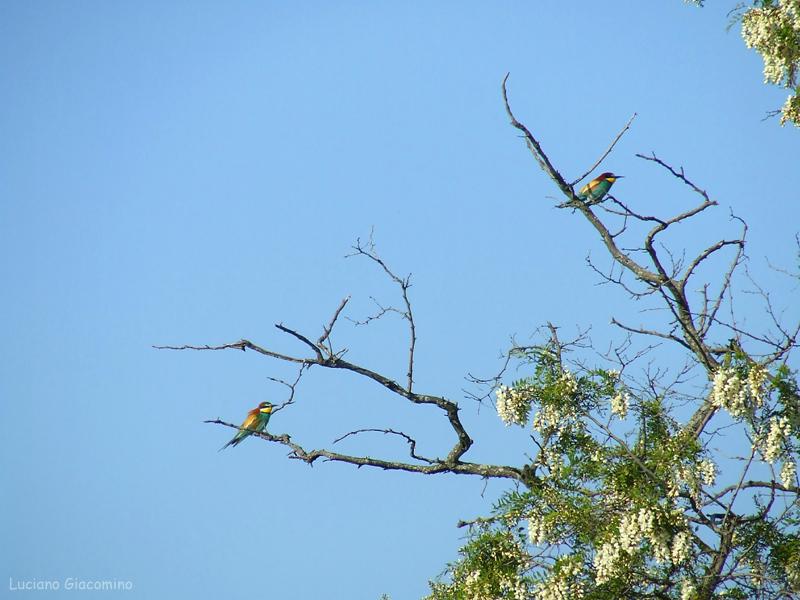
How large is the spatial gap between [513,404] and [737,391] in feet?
6.52

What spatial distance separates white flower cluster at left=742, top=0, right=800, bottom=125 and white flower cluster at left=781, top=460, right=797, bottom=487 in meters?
3.30

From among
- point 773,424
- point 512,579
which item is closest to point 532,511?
point 512,579

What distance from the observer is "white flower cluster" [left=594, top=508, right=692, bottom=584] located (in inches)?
300

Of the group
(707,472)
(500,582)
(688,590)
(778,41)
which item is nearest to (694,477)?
(707,472)

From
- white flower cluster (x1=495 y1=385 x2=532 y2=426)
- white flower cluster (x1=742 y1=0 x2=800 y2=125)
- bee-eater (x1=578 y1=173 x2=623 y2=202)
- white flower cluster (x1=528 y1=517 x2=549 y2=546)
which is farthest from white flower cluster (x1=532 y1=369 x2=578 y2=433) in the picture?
bee-eater (x1=578 y1=173 x2=623 y2=202)

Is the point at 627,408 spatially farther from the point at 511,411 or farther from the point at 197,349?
the point at 197,349

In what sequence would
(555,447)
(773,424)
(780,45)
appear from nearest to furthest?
(773,424), (555,447), (780,45)

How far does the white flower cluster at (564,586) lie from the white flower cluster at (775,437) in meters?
1.58

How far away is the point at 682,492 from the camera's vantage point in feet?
25.6

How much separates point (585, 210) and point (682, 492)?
106 inches

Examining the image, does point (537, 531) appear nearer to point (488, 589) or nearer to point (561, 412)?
point (488, 589)

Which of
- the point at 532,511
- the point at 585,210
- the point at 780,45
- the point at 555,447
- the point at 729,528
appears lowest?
the point at 729,528

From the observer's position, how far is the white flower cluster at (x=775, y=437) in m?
7.50

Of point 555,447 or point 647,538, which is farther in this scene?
point 555,447
